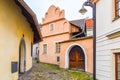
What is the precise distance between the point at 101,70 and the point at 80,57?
375 inches

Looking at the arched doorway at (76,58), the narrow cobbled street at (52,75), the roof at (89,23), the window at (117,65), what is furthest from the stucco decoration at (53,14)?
the window at (117,65)

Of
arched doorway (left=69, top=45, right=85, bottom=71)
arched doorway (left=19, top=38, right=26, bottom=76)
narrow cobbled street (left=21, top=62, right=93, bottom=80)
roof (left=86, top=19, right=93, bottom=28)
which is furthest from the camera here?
roof (left=86, top=19, right=93, bottom=28)

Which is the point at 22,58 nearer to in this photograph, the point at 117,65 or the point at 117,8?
the point at 117,65

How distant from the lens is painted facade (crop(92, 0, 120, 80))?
29.5 feet

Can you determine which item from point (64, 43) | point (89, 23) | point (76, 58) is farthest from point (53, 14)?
point (76, 58)

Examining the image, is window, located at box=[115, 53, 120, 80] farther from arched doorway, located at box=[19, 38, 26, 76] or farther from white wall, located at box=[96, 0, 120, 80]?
arched doorway, located at box=[19, 38, 26, 76]

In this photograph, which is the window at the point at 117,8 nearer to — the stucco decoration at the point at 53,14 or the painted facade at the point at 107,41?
the painted facade at the point at 107,41

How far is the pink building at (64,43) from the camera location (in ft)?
64.4

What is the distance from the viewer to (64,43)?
72.9 feet

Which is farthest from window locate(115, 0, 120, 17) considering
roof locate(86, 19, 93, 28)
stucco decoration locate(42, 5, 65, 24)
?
stucco decoration locate(42, 5, 65, 24)

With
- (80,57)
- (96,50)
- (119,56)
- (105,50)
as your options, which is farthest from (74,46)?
(119,56)

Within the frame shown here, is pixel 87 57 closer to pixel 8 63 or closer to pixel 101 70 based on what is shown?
pixel 101 70

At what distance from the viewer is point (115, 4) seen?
9266 mm

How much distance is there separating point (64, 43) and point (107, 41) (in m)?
12.3
